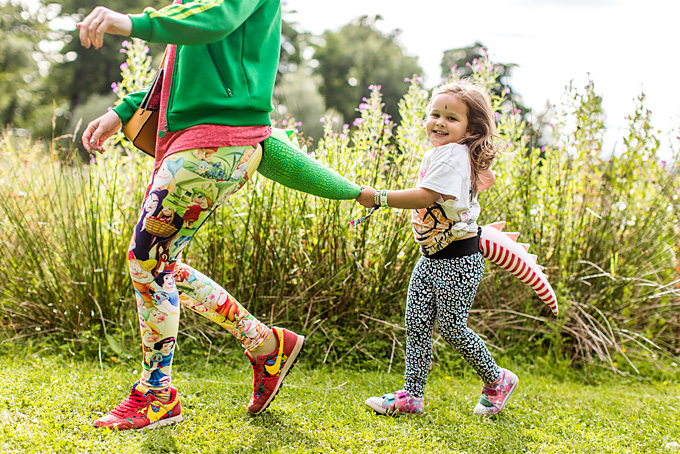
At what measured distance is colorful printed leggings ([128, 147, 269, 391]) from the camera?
1609mm

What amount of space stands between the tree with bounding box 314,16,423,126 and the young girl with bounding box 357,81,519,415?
28983 mm

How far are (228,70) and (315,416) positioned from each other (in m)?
1.41

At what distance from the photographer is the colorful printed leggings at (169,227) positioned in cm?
161

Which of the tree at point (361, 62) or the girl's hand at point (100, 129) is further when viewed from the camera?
the tree at point (361, 62)

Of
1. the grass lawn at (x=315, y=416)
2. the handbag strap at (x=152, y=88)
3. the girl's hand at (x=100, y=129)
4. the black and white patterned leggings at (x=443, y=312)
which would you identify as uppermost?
the handbag strap at (x=152, y=88)

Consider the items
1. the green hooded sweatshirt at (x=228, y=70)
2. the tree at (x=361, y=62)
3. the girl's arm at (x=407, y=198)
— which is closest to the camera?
the green hooded sweatshirt at (x=228, y=70)

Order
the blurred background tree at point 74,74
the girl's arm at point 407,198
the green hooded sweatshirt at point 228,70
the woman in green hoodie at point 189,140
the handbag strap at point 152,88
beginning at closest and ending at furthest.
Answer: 1. the green hooded sweatshirt at point 228,70
2. the woman in green hoodie at point 189,140
3. the handbag strap at point 152,88
4. the girl's arm at point 407,198
5. the blurred background tree at point 74,74

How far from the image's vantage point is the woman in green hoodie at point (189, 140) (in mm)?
1561

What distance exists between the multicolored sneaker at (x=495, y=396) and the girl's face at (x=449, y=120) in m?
1.06

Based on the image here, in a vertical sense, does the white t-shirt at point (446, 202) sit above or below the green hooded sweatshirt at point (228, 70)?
below

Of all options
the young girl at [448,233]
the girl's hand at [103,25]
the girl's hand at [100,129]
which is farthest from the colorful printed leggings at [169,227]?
the young girl at [448,233]

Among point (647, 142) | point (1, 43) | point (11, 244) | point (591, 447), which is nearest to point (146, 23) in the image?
point (591, 447)

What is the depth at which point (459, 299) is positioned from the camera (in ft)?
7.11

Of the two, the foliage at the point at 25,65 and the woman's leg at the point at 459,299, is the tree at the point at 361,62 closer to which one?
the foliage at the point at 25,65
